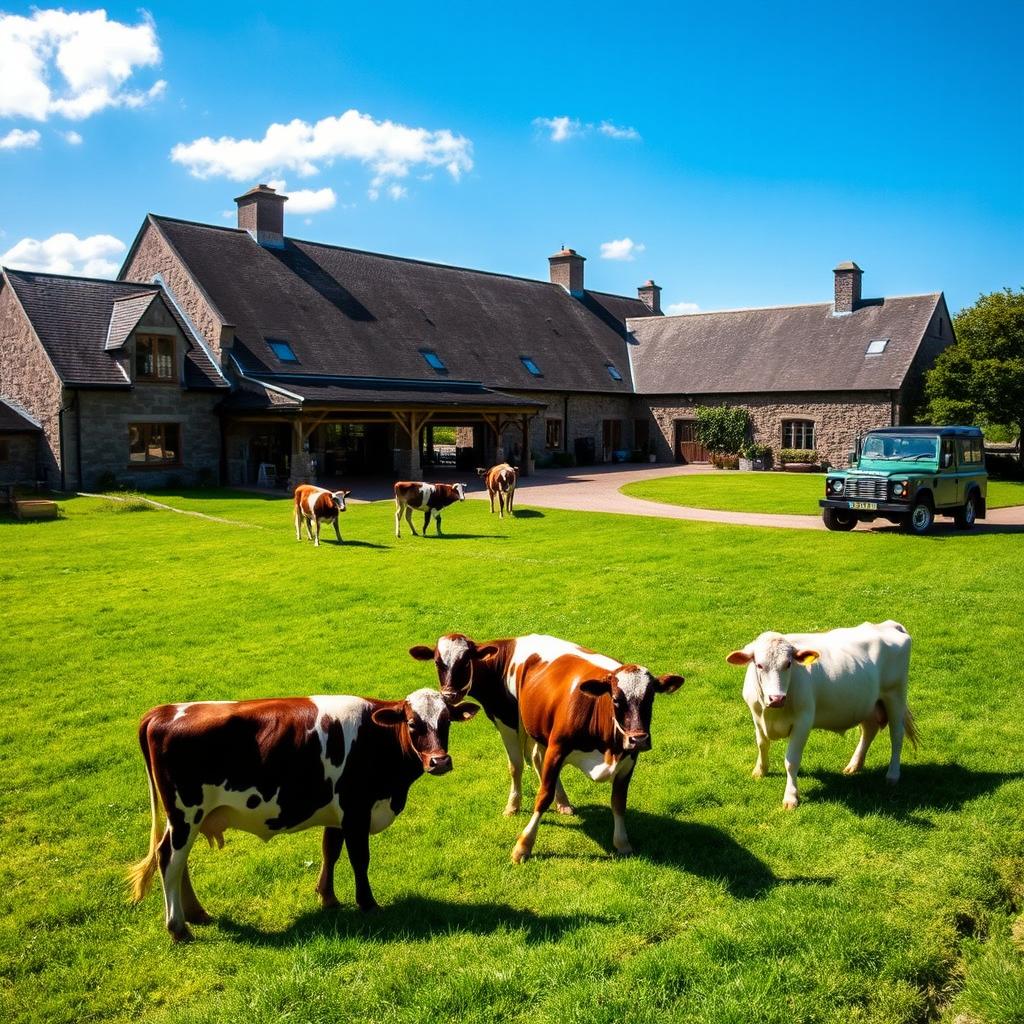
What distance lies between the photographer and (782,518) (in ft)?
78.7

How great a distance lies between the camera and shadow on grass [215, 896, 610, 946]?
5262 millimetres

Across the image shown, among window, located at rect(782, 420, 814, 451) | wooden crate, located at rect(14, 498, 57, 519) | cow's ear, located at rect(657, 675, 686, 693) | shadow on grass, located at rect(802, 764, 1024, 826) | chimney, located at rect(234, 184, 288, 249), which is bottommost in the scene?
shadow on grass, located at rect(802, 764, 1024, 826)

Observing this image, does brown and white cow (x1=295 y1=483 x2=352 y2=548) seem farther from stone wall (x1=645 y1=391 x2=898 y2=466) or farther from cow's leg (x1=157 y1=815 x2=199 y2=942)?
stone wall (x1=645 y1=391 x2=898 y2=466)

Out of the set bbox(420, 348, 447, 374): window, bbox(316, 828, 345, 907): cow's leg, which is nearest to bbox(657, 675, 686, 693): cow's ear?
bbox(316, 828, 345, 907): cow's leg

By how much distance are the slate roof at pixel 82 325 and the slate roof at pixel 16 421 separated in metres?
2.59

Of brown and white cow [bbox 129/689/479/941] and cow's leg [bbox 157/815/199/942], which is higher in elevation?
brown and white cow [bbox 129/689/479/941]

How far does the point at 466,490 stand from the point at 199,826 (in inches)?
1052

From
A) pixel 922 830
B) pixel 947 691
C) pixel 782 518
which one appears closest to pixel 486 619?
pixel 947 691

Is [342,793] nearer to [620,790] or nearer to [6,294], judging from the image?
[620,790]

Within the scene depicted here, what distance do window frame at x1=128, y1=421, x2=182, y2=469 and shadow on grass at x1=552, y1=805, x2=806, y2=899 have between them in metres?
26.7

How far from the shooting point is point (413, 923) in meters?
5.39

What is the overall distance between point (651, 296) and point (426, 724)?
172 feet

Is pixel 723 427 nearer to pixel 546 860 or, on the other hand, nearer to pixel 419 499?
pixel 419 499

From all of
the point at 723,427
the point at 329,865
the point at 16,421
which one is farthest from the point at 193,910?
the point at 723,427
